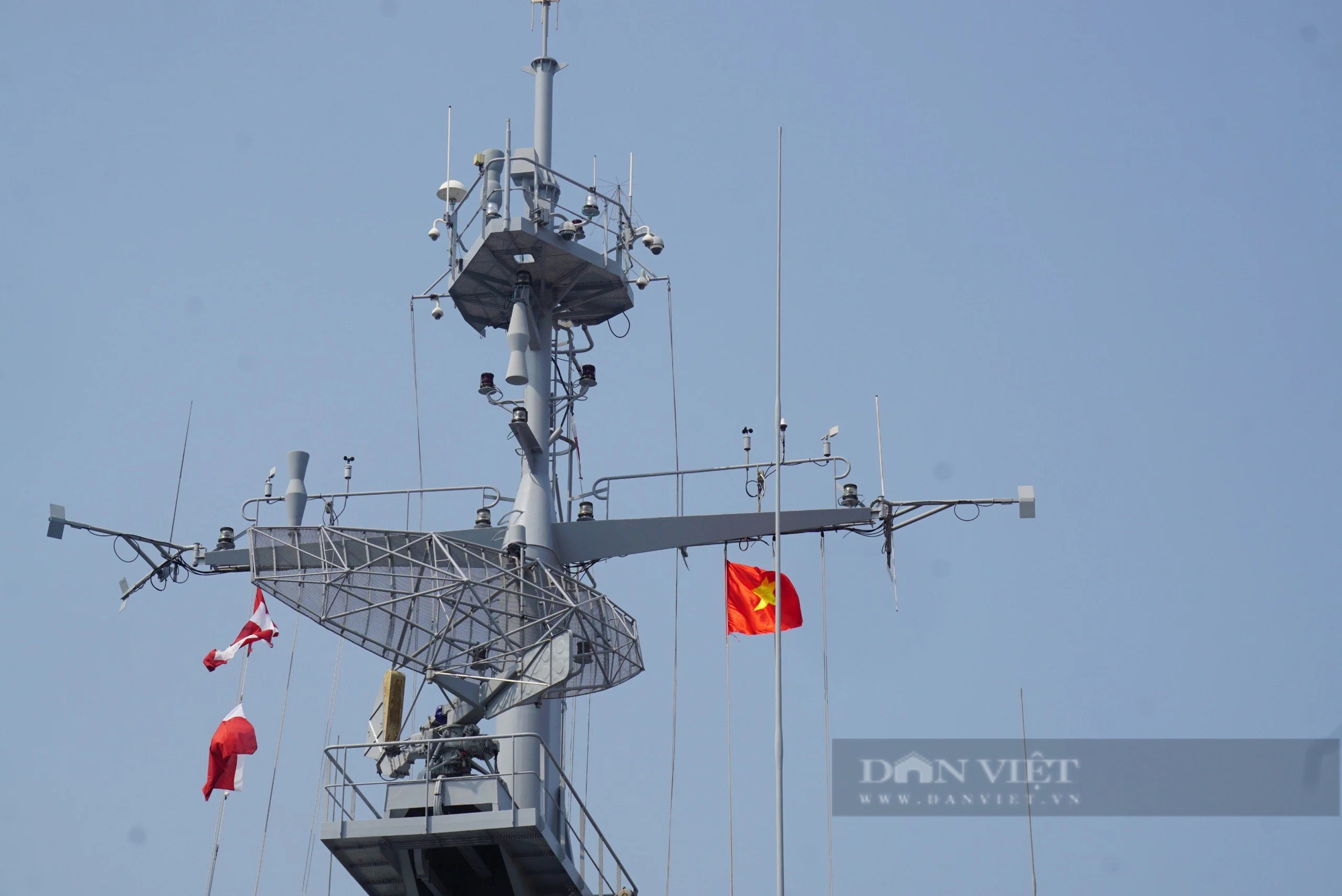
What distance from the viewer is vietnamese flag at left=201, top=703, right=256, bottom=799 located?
3525cm

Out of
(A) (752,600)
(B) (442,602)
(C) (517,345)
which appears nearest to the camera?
(B) (442,602)

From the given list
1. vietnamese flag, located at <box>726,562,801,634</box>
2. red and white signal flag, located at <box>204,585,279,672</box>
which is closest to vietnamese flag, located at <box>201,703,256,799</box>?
red and white signal flag, located at <box>204,585,279,672</box>

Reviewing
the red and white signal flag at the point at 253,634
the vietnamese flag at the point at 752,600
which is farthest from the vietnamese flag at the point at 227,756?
the vietnamese flag at the point at 752,600

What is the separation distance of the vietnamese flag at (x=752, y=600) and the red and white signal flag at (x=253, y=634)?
329 inches

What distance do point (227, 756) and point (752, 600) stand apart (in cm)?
984

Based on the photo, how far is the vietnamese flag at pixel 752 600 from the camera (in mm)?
37812

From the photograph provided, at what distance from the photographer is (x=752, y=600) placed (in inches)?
1492

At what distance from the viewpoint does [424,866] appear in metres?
31.1

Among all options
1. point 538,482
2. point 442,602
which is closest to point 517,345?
point 538,482

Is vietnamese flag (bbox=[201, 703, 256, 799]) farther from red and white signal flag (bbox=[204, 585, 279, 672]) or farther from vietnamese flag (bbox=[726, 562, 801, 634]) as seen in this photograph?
vietnamese flag (bbox=[726, 562, 801, 634])

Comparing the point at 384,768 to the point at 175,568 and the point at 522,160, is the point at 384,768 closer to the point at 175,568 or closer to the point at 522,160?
the point at 175,568

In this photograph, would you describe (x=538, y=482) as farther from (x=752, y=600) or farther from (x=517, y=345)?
(x=752, y=600)

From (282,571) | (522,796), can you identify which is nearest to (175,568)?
(282,571)

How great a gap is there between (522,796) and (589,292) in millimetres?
10119
